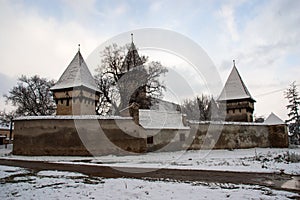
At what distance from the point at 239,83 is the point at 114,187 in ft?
111

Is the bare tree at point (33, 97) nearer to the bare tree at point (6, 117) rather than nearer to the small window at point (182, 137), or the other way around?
the bare tree at point (6, 117)

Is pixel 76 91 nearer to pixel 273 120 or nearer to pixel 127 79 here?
pixel 127 79

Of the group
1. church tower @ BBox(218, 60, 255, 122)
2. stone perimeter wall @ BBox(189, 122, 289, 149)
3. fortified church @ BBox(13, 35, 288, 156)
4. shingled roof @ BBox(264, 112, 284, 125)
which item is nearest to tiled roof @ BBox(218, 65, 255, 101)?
church tower @ BBox(218, 60, 255, 122)

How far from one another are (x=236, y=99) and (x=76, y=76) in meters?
21.5

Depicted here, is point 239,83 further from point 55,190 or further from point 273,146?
point 55,190

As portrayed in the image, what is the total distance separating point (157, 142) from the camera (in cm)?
2242

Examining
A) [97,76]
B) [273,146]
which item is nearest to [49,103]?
[97,76]

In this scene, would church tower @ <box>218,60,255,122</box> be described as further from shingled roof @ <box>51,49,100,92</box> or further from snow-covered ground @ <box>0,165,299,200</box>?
snow-covered ground @ <box>0,165,299,200</box>

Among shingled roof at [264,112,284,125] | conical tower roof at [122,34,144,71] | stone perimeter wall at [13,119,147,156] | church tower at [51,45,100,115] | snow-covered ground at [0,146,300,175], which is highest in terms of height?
conical tower roof at [122,34,144,71]

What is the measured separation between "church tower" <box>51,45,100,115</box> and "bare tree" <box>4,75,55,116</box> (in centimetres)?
770

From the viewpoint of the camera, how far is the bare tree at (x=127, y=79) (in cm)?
2962

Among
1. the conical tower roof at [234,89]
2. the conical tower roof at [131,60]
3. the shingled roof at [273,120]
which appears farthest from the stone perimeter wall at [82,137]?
the conical tower roof at [234,89]

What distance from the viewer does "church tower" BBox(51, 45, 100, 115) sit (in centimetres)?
2670

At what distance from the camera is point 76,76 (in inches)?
1090
